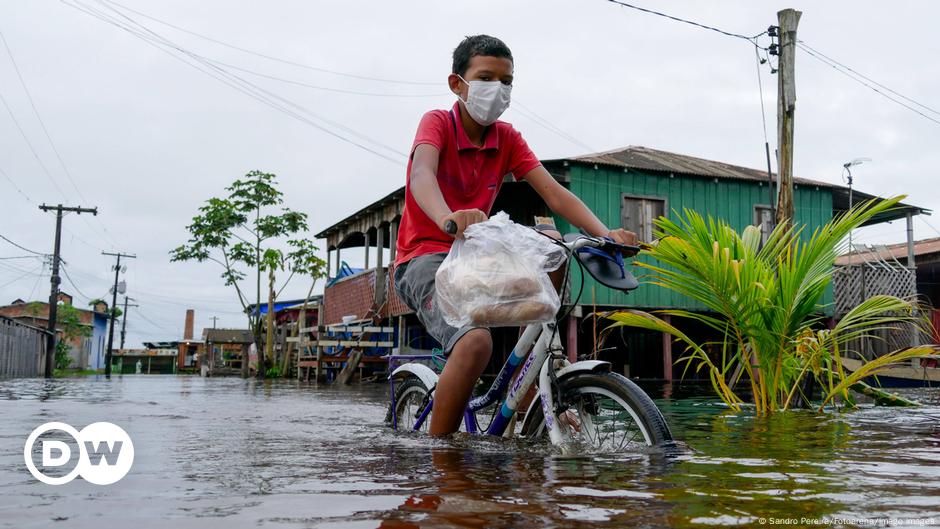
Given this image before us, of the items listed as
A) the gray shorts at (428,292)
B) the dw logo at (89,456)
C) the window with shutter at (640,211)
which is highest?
the window with shutter at (640,211)

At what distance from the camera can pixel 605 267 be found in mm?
2725

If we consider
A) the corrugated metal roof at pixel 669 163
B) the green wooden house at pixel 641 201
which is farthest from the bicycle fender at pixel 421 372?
the corrugated metal roof at pixel 669 163

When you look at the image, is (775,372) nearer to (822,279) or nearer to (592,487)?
(822,279)

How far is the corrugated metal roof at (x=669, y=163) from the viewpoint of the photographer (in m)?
16.9

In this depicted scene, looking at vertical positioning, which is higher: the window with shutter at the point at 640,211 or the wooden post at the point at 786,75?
the wooden post at the point at 786,75

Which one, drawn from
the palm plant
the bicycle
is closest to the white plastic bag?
the bicycle

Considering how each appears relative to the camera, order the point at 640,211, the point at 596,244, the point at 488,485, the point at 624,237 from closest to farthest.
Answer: the point at 488,485 → the point at 596,244 → the point at 624,237 → the point at 640,211

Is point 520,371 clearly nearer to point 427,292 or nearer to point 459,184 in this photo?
point 427,292

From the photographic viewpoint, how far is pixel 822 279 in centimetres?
505

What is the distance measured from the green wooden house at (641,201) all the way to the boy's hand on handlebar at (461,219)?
41.4ft

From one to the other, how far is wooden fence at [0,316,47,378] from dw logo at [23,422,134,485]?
68.1 ft

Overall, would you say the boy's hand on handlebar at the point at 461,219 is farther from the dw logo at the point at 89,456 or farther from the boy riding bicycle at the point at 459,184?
the dw logo at the point at 89,456

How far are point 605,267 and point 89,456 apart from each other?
195 centimetres

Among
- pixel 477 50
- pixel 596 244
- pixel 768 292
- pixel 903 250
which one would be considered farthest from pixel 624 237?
pixel 903 250
